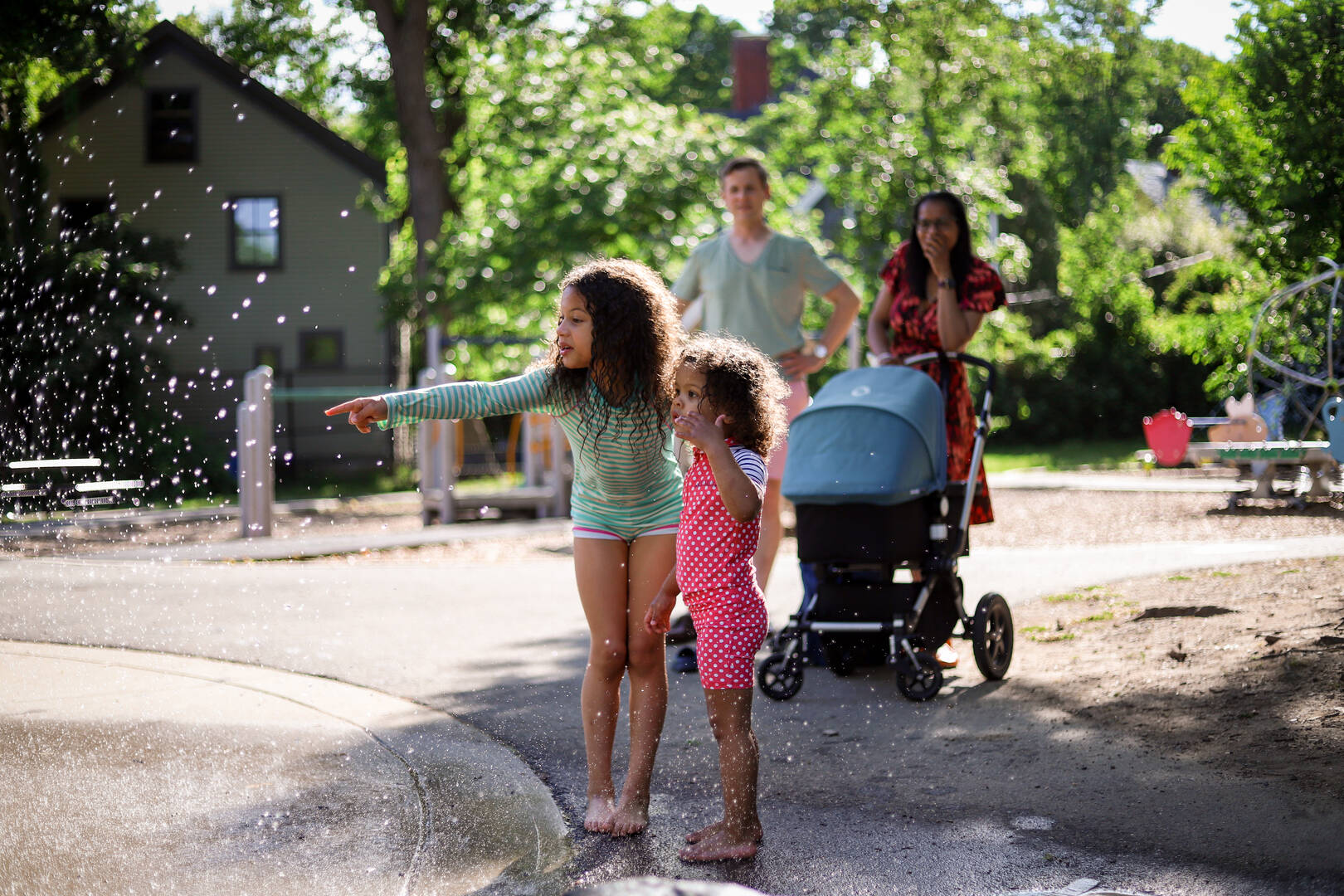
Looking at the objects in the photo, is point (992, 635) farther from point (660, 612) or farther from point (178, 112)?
point (178, 112)

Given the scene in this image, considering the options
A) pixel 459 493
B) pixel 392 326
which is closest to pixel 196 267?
pixel 392 326

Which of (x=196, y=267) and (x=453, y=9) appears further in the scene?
(x=453, y=9)

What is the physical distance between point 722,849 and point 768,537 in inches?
106

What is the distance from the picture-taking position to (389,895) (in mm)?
2986

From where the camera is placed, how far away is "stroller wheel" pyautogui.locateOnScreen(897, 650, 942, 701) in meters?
4.95

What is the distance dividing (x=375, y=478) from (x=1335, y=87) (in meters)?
18.4

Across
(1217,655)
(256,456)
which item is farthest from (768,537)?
(256,456)

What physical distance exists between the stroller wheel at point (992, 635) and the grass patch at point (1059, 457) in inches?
438

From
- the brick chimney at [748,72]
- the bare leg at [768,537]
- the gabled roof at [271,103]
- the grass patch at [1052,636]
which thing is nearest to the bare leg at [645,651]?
the bare leg at [768,537]

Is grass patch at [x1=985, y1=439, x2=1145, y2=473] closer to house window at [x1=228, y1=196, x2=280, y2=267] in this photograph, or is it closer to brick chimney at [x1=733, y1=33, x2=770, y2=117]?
house window at [x1=228, y1=196, x2=280, y2=267]

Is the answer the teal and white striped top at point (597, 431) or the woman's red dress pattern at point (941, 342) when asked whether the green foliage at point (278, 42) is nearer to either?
the woman's red dress pattern at point (941, 342)

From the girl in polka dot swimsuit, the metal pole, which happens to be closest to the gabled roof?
the metal pole

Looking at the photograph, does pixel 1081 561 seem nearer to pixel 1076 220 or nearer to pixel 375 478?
pixel 1076 220

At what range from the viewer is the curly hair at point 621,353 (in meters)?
3.55
